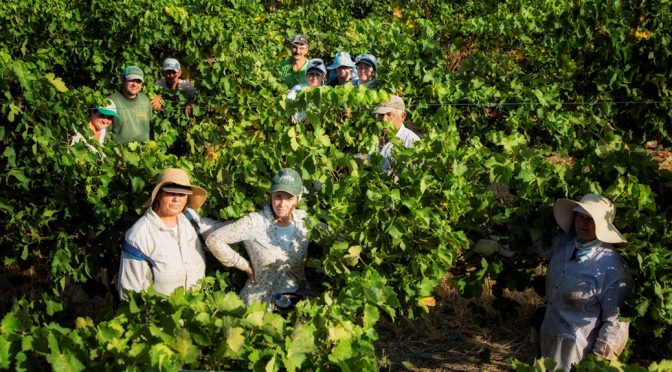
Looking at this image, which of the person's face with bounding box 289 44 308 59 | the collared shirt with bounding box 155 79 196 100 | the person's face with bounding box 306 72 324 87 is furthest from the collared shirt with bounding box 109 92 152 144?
the person's face with bounding box 289 44 308 59

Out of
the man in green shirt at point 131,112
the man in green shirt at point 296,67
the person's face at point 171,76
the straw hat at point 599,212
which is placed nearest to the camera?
the straw hat at point 599,212

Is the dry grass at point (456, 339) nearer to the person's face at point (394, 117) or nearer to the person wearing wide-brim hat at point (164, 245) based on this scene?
the person's face at point (394, 117)

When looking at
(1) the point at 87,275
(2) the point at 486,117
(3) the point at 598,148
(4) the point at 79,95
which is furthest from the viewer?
(2) the point at 486,117

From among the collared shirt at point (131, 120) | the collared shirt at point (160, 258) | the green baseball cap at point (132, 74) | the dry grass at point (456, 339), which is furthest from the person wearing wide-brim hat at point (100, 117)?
the dry grass at point (456, 339)

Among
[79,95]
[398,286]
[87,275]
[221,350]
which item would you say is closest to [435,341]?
[398,286]

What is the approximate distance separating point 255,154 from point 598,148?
170cm

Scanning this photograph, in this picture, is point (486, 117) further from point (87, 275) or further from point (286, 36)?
point (286, 36)

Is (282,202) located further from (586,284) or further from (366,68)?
(366,68)

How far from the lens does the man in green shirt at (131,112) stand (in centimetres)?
596

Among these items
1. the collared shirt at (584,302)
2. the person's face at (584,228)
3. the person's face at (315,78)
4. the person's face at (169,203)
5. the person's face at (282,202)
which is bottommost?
the collared shirt at (584,302)

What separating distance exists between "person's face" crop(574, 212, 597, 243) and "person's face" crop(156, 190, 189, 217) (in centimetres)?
178

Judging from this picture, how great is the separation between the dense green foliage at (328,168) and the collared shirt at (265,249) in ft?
0.45

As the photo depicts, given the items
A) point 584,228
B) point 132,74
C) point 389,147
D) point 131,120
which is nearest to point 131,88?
point 132,74

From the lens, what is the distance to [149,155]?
4309 millimetres
